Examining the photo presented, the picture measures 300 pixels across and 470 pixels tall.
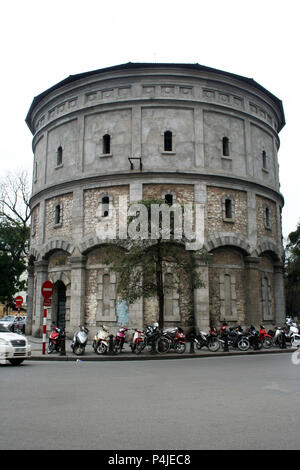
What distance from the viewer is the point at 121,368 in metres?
12.7

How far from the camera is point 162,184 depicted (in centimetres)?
2247

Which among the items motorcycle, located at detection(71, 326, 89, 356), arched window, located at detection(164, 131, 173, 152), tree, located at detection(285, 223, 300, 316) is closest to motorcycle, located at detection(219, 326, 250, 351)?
motorcycle, located at detection(71, 326, 89, 356)

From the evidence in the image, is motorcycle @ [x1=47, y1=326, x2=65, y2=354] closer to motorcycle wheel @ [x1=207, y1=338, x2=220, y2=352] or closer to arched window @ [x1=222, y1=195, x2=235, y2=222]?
motorcycle wheel @ [x1=207, y1=338, x2=220, y2=352]

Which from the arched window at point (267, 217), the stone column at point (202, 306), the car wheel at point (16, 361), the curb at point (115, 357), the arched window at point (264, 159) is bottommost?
the curb at point (115, 357)

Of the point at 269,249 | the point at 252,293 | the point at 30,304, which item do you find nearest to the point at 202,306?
the point at 252,293

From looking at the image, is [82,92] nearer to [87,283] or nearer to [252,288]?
[87,283]

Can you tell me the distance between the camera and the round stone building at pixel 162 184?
22.3 metres

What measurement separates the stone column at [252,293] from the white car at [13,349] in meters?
13.0

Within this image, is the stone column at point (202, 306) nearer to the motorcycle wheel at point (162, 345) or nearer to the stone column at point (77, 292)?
the motorcycle wheel at point (162, 345)

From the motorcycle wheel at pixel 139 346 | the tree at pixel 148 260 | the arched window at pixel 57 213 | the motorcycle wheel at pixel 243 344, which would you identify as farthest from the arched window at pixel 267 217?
the arched window at pixel 57 213

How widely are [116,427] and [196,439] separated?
1.14 m

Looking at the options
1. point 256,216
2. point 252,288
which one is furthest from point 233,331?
point 256,216

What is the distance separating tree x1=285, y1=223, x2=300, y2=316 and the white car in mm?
34307

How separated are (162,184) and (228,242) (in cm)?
465
